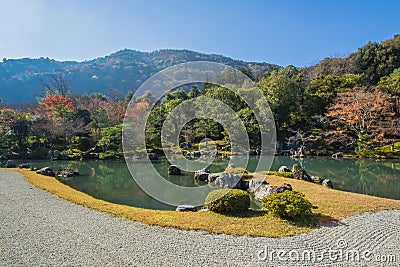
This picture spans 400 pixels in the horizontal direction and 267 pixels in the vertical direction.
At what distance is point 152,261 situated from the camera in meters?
4.87

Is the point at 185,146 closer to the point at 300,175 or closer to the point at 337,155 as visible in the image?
the point at 337,155

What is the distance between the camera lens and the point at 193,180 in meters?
16.2

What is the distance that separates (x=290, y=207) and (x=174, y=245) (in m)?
3.27

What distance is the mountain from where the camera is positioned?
94.6 meters

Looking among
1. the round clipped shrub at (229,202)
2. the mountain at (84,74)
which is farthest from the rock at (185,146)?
the mountain at (84,74)

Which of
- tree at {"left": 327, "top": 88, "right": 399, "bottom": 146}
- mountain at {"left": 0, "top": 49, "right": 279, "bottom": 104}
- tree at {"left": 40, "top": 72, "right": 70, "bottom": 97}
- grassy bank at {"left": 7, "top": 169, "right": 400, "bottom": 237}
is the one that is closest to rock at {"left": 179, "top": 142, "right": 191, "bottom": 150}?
tree at {"left": 327, "top": 88, "right": 399, "bottom": 146}

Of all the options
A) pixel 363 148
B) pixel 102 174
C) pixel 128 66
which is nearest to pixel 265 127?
pixel 363 148

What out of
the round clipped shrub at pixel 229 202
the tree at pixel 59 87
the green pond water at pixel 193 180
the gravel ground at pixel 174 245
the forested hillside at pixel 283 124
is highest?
the tree at pixel 59 87

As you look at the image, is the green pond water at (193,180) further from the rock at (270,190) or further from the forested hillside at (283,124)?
the forested hillside at (283,124)

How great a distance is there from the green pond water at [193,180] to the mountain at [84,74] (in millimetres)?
67399

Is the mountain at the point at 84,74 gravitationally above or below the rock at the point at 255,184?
above

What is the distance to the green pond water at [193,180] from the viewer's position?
12390 mm

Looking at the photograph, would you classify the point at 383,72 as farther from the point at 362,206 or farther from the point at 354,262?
the point at 354,262

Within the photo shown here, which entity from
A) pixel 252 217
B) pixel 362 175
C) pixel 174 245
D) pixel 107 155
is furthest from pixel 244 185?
pixel 107 155
